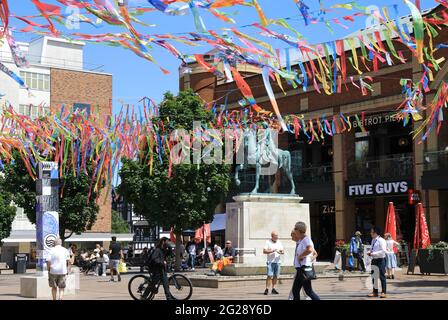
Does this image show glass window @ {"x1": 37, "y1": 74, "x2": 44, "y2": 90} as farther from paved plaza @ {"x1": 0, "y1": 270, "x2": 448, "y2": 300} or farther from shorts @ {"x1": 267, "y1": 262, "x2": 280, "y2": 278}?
shorts @ {"x1": 267, "y1": 262, "x2": 280, "y2": 278}

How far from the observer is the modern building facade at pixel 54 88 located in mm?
58875

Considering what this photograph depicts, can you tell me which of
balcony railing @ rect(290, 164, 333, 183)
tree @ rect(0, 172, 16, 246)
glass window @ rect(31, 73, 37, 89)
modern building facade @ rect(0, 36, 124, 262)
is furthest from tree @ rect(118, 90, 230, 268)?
glass window @ rect(31, 73, 37, 89)

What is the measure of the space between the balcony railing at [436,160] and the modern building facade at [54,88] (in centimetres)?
3241

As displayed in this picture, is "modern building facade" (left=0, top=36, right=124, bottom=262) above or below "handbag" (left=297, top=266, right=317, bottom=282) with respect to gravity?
above

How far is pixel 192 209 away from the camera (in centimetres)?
3116

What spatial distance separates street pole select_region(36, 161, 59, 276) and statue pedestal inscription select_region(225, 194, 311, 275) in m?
5.81

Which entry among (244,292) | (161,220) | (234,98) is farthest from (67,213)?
(244,292)

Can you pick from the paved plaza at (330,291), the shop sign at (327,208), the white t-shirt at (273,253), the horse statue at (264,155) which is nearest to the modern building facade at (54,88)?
the shop sign at (327,208)

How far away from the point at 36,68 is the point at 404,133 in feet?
119

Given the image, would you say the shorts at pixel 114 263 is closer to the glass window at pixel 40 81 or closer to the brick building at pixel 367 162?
the brick building at pixel 367 162

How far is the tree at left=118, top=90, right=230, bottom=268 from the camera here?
100ft

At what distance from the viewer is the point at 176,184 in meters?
30.4

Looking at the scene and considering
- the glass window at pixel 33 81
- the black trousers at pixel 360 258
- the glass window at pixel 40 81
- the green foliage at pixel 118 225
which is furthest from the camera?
the green foliage at pixel 118 225

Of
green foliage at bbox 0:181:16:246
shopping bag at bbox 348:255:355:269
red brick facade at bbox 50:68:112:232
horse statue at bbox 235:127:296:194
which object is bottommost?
shopping bag at bbox 348:255:355:269
